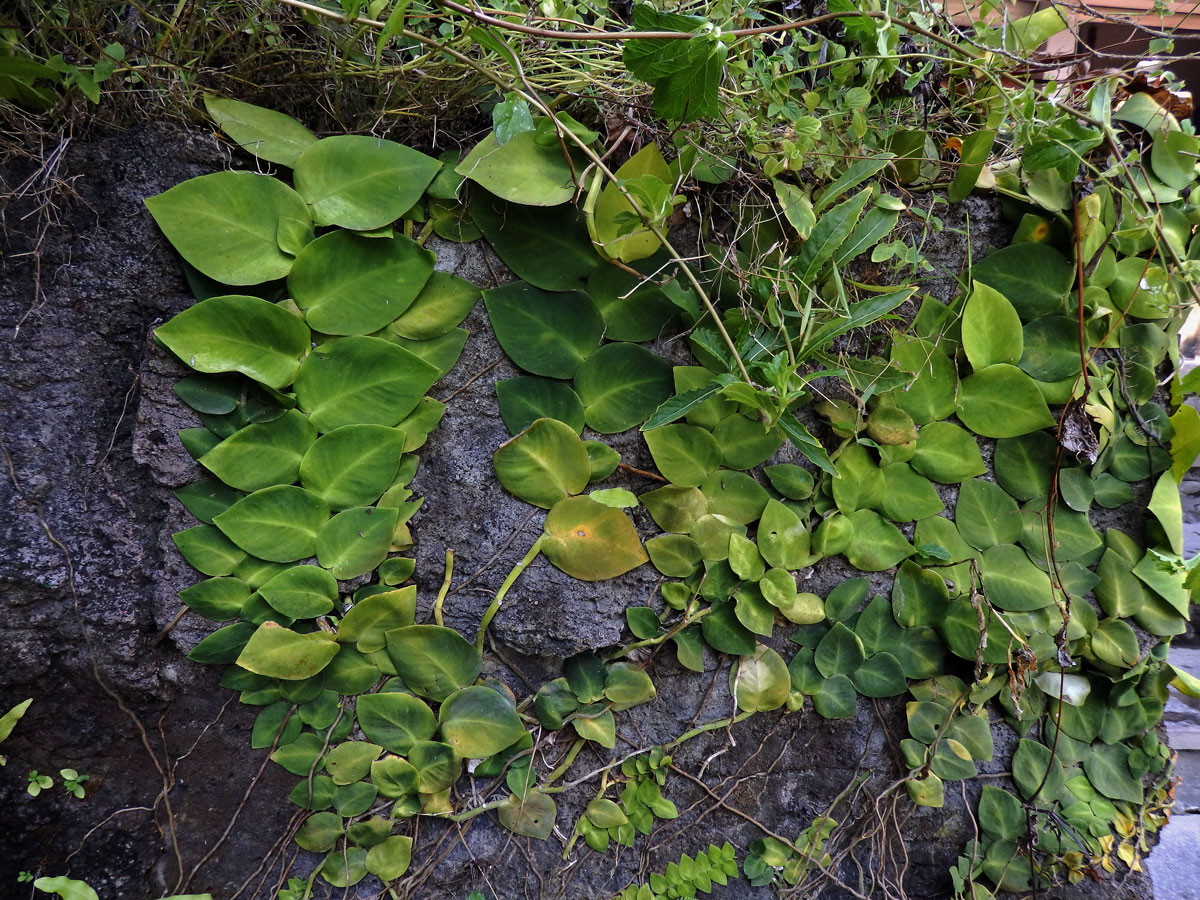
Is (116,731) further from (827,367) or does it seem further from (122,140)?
(827,367)

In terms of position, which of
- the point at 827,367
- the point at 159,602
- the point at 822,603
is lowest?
the point at 822,603

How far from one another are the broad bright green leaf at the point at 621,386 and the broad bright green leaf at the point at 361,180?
341 millimetres

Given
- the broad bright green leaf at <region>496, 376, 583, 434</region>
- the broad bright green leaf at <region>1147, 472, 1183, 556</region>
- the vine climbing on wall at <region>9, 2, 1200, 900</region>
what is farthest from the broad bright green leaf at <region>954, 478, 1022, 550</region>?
the broad bright green leaf at <region>496, 376, 583, 434</region>

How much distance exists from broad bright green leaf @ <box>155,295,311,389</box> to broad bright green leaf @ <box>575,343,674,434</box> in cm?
40

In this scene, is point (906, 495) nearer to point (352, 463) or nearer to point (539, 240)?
point (539, 240)

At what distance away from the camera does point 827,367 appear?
1022mm

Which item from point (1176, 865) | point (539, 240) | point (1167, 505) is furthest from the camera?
point (1176, 865)

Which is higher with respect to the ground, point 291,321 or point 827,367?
point 291,321

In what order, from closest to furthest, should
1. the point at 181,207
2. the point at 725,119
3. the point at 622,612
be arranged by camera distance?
the point at 181,207
the point at 725,119
the point at 622,612

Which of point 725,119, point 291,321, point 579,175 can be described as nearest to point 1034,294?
point 725,119

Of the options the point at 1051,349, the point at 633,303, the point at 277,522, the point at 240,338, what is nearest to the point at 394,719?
the point at 277,522

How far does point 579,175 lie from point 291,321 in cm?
44

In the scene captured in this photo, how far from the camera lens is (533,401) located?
0.99 metres

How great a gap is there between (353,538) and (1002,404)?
107 centimetres
